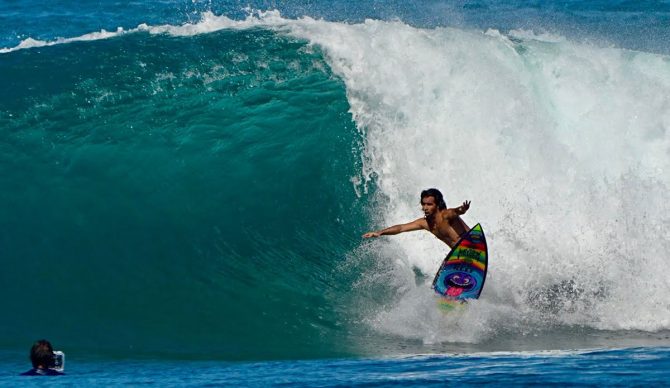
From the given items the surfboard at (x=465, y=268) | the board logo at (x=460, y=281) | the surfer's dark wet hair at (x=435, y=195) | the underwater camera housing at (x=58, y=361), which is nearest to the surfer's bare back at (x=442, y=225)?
the surfer's dark wet hair at (x=435, y=195)

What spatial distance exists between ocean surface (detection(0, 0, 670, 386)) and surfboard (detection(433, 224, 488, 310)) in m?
0.21

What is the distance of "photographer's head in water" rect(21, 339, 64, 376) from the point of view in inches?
269

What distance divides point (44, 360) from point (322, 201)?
17.2 ft

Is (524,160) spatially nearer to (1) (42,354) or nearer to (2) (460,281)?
(2) (460,281)

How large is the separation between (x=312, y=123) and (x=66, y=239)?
370cm

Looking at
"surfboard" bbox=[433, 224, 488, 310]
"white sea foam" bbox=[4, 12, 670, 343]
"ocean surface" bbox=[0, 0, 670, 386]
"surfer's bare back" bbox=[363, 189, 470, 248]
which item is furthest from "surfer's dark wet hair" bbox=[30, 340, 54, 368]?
"surfboard" bbox=[433, 224, 488, 310]

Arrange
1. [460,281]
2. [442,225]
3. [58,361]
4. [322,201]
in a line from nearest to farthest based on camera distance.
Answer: [58,361], [460,281], [442,225], [322,201]

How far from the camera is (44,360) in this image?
6867mm

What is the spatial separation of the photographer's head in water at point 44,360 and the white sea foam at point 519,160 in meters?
3.23

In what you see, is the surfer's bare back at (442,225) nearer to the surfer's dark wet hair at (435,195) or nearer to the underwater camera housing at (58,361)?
the surfer's dark wet hair at (435,195)

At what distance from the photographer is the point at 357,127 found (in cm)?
1225

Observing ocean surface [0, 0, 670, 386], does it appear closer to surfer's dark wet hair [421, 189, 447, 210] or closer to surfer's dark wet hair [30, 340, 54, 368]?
surfer's dark wet hair [30, 340, 54, 368]

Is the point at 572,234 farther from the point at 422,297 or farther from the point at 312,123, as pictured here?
the point at 312,123

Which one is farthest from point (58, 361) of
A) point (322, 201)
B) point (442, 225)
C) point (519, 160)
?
point (519, 160)
